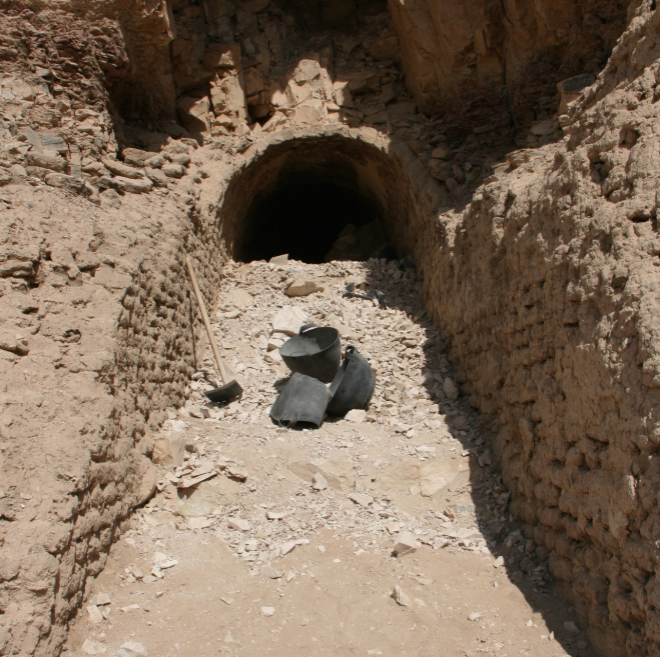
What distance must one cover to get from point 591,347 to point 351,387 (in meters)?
2.40

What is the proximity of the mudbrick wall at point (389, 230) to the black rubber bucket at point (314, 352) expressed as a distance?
0.97 metres

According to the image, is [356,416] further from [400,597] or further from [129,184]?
[129,184]

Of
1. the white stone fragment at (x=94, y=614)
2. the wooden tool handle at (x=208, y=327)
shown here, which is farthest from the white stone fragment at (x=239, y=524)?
the wooden tool handle at (x=208, y=327)

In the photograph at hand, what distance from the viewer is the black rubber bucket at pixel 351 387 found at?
511 centimetres

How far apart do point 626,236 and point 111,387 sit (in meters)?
3.25

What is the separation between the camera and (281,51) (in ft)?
25.4

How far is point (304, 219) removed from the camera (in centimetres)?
1031

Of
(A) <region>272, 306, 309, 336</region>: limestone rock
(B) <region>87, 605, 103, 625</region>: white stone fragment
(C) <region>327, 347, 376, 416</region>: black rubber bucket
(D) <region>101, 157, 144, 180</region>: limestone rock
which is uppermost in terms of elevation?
(D) <region>101, 157, 144, 180</region>: limestone rock

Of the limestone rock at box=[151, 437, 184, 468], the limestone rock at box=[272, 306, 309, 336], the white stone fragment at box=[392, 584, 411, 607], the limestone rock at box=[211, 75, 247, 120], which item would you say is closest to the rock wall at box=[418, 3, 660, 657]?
the white stone fragment at box=[392, 584, 411, 607]

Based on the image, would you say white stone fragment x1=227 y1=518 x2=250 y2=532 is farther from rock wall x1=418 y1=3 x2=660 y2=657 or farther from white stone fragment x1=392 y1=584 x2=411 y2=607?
rock wall x1=418 y1=3 x2=660 y2=657

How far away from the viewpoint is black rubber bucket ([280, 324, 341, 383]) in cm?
534

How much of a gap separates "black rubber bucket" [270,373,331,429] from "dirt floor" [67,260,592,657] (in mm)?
113

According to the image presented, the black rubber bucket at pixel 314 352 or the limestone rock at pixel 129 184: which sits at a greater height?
the limestone rock at pixel 129 184

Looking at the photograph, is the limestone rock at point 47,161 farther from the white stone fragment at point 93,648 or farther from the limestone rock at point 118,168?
the white stone fragment at point 93,648
